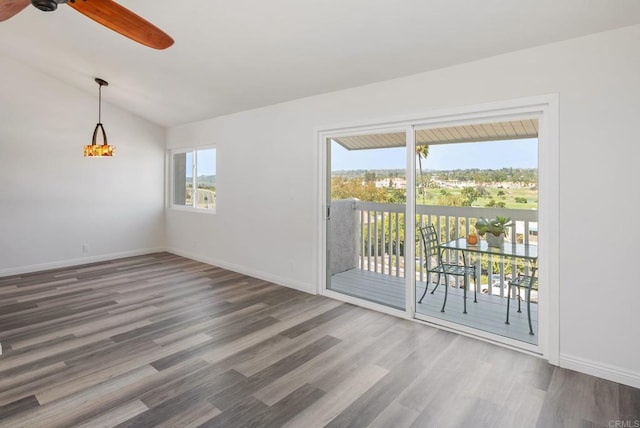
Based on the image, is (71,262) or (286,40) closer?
(286,40)

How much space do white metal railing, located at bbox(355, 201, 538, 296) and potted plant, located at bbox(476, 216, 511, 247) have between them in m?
0.05

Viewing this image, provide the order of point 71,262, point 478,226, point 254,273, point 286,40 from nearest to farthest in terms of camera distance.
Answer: point 286,40 < point 478,226 < point 254,273 < point 71,262

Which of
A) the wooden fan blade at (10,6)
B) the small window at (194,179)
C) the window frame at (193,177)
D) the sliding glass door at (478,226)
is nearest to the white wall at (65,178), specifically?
the window frame at (193,177)

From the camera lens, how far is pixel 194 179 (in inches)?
247

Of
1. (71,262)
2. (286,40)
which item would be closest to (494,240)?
(286,40)

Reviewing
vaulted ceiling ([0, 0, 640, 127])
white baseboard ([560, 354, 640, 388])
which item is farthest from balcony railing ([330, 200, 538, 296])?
vaulted ceiling ([0, 0, 640, 127])

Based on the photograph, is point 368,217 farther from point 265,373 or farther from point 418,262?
point 265,373

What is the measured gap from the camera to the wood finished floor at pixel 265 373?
2000mm

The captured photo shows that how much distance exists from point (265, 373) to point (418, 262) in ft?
6.25

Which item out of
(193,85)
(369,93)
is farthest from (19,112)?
(369,93)

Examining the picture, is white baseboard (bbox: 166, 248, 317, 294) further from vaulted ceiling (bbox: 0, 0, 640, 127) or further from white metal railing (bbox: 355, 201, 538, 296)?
vaulted ceiling (bbox: 0, 0, 640, 127)

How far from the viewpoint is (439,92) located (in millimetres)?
3104

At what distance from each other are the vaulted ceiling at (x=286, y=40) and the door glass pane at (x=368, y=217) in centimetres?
71

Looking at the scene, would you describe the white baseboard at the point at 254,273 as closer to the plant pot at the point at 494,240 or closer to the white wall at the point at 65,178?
the white wall at the point at 65,178
